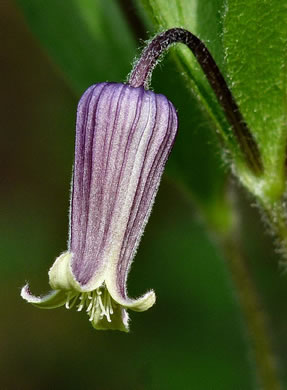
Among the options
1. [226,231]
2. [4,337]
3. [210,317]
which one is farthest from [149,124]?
[4,337]

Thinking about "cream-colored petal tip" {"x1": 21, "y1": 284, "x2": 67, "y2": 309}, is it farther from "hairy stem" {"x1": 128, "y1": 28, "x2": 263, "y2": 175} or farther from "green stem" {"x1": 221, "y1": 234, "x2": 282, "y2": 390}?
"green stem" {"x1": 221, "y1": 234, "x2": 282, "y2": 390}

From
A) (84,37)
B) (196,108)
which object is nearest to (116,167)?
(196,108)

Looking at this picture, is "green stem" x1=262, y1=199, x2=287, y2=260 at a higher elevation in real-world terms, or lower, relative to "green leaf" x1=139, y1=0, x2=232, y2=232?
lower

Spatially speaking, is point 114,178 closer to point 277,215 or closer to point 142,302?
point 142,302

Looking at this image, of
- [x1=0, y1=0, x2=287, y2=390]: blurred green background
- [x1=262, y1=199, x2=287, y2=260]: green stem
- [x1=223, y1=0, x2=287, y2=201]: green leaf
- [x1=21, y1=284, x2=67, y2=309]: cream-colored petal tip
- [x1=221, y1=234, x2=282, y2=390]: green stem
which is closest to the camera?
[x1=21, y1=284, x2=67, y2=309]: cream-colored petal tip

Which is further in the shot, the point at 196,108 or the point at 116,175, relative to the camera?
the point at 196,108

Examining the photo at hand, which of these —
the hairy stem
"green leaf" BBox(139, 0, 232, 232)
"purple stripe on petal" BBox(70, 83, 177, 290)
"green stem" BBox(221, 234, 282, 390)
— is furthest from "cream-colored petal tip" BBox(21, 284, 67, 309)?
"green stem" BBox(221, 234, 282, 390)
